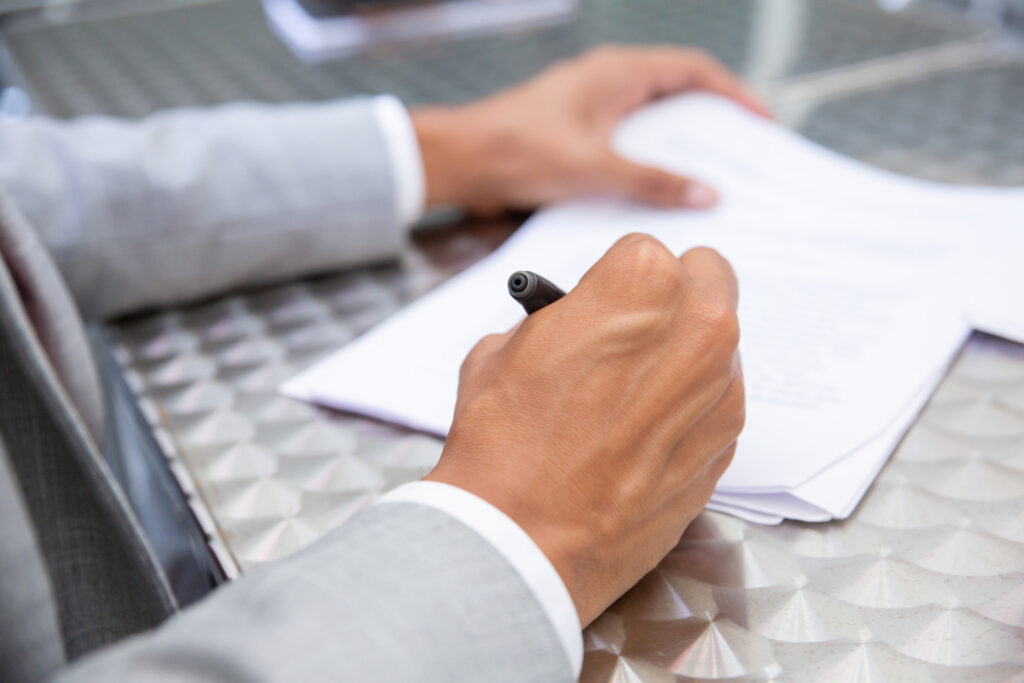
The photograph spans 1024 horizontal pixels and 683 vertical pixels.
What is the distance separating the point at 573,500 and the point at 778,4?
129cm

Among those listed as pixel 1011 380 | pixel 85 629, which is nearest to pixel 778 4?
pixel 1011 380

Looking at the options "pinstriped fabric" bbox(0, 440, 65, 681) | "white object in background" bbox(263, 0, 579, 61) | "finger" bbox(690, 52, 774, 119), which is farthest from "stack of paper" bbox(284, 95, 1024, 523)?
"white object in background" bbox(263, 0, 579, 61)

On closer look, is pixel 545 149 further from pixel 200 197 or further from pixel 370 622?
pixel 370 622

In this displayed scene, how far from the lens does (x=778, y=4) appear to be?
1488 mm

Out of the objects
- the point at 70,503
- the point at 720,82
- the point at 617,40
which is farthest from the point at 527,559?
the point at 617,40

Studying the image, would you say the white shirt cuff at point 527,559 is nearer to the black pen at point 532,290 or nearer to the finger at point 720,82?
the black pen at point 532,290

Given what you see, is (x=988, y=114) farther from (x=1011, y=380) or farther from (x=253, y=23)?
(x=253, y=23)

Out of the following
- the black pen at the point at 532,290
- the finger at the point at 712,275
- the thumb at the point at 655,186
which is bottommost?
the thumb at the point at 655,186

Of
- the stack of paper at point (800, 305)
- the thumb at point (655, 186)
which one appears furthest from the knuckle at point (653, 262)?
the thumb at point (655, 186)

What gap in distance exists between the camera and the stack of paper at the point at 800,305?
1.86ft

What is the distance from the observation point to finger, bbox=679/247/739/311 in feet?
1.77

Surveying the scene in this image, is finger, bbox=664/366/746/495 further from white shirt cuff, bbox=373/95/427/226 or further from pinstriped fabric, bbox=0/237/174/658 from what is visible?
white shirt cuff, bbox=373/95/427/226

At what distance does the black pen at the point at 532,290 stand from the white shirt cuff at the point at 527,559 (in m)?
0.11

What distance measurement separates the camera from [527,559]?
44cm
